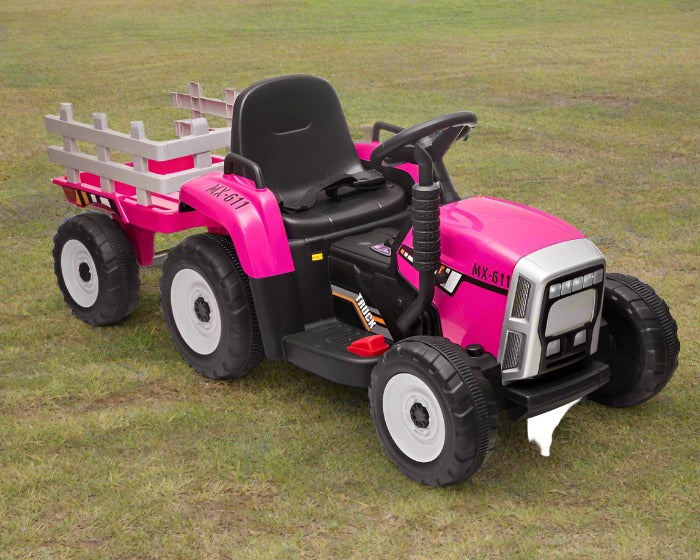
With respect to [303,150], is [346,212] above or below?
below

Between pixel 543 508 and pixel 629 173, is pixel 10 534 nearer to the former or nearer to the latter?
pixel 543 508

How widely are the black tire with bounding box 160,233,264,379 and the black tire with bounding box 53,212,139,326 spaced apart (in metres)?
0.47

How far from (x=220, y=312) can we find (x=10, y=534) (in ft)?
4.52

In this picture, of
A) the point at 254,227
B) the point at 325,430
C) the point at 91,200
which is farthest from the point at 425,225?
the point at 91,200

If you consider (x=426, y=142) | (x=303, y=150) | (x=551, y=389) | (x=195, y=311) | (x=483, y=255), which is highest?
(x=426, y=142)

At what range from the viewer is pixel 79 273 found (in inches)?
220

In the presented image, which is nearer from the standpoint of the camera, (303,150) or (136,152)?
(303,150)

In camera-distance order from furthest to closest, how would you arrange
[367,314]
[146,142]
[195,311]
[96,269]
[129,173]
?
1. [96,269]
2. [129,173]
3. [146,142]
4. [195,311]
5. [367,314]

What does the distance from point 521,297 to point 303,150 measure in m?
1.43

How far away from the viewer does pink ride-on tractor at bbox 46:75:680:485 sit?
394cm

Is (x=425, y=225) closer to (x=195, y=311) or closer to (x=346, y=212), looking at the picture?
(x=346, y=212)

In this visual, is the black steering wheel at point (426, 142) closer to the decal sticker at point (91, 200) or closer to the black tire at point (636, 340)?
the black tire at point (636, 340)

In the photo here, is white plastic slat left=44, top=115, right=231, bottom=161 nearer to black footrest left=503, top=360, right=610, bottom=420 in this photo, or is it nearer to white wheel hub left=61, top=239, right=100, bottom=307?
white wheel hub left=61, top=239, right=100, bottom=307

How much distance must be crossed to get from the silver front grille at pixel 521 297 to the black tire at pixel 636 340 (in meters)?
0.62
